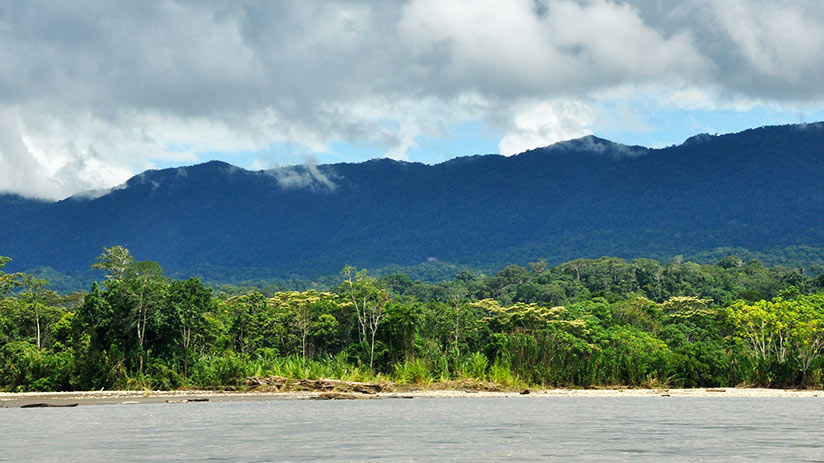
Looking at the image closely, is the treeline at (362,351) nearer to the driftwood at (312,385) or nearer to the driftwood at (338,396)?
the driftwood at (312,385)

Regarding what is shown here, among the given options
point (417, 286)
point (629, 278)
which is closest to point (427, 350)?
point (629, 278)

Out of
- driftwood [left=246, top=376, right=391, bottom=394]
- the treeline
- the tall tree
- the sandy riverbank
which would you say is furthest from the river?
the tall tree

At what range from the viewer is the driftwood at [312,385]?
3619 centimetres

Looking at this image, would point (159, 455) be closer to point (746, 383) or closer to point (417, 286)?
point (746, 383)

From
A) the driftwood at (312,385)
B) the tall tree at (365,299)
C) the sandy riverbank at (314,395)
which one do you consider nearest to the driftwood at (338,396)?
the sandy riverbank at (314,395)

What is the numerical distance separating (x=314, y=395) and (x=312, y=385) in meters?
1.53

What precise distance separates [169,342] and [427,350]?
11.4 m

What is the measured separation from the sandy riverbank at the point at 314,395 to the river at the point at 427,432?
12.0 feet

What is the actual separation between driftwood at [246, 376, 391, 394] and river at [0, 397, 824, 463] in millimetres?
6823

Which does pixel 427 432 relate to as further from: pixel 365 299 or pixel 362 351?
pixel 365 299

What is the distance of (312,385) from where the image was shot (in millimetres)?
36656

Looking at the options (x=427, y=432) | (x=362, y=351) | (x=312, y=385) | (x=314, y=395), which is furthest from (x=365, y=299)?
(x=427, y=432)

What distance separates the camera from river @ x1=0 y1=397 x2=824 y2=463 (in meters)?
13.8

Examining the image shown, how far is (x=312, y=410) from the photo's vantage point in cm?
2700
